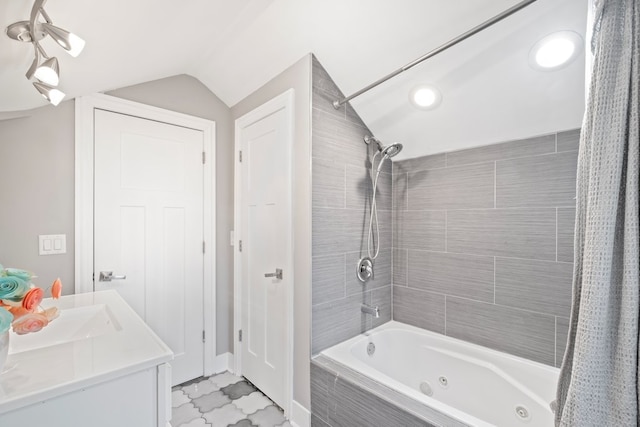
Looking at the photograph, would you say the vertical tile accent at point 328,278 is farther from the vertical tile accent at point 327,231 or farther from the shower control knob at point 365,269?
the shower control knob at point 365,269

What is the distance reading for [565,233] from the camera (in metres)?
1.57

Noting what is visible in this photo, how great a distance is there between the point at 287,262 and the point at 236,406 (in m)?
1.08

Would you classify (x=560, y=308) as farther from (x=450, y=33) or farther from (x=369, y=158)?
(x=450, y=33)

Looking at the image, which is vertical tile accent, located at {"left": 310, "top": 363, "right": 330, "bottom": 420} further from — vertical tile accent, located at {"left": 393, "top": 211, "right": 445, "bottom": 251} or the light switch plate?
the light switch plate

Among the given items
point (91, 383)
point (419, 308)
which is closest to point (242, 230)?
point (419, 308)

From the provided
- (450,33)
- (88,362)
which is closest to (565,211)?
(450,33)

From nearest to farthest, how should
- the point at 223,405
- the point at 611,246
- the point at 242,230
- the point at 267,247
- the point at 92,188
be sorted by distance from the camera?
the point at 611,246
the point at 92,188
the point at 223,405
the point at 267,247
the point at 242,230

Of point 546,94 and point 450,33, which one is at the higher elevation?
A: point 450,33

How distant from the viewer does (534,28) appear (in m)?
1.30

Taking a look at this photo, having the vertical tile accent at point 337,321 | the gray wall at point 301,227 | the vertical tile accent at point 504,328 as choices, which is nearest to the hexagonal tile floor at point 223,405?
the gray wall at point 301,227

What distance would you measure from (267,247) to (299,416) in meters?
1.09

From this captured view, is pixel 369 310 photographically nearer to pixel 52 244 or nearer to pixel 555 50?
pixel 555 50

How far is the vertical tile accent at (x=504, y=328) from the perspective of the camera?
1640 millimetres

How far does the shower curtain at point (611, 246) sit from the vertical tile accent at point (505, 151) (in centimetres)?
98
